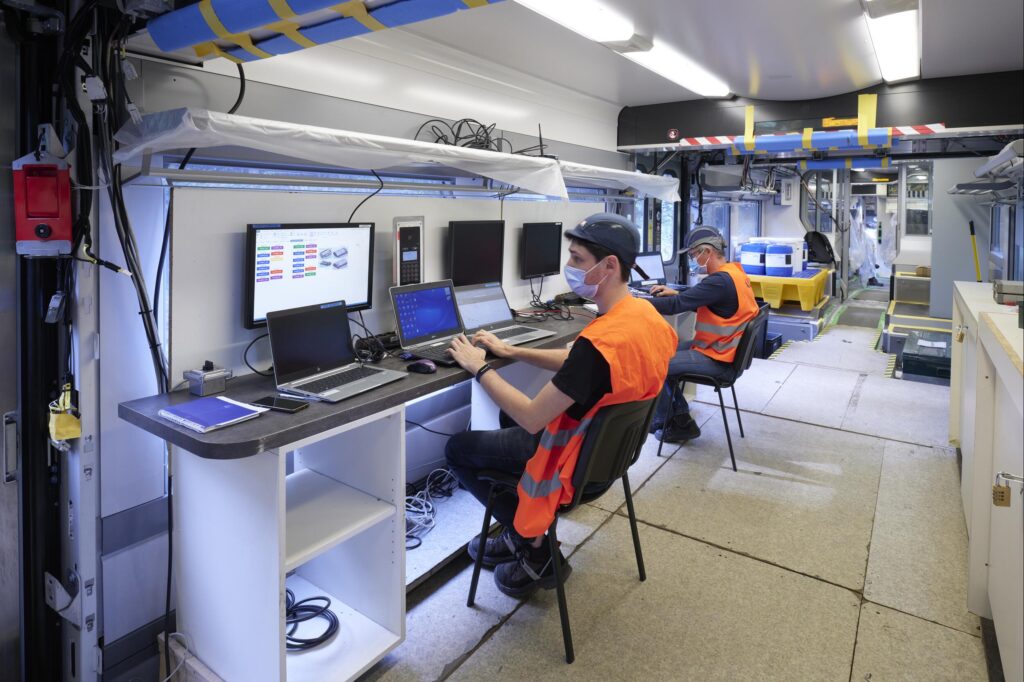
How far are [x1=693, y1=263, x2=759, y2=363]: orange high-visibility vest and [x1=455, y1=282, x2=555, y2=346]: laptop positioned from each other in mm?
1067

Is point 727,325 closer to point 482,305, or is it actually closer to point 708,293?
point 708,293

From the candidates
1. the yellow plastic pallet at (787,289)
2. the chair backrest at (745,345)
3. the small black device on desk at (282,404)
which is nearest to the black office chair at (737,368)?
the chair backrest at (745,345)

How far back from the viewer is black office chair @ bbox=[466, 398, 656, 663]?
72.6 inches

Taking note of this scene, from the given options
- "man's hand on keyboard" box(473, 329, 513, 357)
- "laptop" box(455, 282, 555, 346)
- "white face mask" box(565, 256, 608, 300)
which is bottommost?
"man's hand on keyboard" box(473, 329, 513, 357)

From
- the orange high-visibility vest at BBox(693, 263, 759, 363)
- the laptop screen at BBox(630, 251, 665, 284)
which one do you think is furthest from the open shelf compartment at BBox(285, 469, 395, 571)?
the laptop screen at BBox(630, 251, 665, 284)

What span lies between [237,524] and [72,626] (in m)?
0.59

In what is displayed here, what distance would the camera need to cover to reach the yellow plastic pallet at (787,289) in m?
7.17

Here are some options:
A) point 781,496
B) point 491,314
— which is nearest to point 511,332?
point 491,314

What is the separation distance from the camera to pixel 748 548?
Result: 8.66 feet

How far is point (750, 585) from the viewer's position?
2383 mm

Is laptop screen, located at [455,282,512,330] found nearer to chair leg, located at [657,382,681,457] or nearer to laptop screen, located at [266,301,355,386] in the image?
laptop screen, located at [266,301,355,386]

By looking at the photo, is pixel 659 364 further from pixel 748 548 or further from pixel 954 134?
pixel 954 134

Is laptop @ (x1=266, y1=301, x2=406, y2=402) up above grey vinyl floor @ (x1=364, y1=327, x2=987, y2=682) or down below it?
above

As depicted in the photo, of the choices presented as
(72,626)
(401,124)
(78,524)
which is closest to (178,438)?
(78,524)
